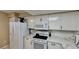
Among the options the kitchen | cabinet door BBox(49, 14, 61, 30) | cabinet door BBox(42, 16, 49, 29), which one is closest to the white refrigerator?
the kitchen

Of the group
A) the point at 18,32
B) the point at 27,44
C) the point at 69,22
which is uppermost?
the point at 69,22

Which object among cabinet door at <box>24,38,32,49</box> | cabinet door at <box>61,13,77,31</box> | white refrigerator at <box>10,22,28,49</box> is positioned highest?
cabinet door at <box>61,13,77,31</box>

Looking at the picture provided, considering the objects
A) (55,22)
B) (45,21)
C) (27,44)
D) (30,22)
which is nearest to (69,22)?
(55,22)

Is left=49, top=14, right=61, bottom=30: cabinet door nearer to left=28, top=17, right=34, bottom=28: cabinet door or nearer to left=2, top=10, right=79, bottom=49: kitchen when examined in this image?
left=2, top=10, right=79, bottom=49: kitchen

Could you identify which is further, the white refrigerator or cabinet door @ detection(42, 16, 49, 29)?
cabinet door @ detection(42, 16, 49, 29)

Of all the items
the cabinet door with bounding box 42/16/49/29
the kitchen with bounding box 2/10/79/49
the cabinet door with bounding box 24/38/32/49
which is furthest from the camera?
the cabinet door with bounding box 42/16/49/29

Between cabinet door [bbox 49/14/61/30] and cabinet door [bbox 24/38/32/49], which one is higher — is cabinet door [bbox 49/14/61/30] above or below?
above

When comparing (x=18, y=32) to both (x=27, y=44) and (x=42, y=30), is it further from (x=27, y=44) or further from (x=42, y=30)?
(x=42, y=30)

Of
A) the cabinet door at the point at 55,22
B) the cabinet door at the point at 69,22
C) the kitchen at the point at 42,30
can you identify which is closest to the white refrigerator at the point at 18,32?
the kitchen at the point at 42,30

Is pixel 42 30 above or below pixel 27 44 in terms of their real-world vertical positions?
above
